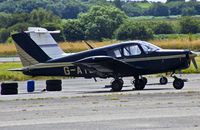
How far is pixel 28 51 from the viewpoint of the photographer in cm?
3553

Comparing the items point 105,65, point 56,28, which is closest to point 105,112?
point 105,65

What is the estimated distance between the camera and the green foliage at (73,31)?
98625 millimetres

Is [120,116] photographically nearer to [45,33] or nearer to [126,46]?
[126,46]

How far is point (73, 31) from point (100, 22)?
4.38 metres

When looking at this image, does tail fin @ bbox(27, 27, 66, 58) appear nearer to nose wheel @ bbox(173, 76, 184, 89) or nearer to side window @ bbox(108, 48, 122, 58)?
side window @ bbox(108, 48, 122, 58)

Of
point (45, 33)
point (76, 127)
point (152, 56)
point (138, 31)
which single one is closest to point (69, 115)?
point (76, 127)

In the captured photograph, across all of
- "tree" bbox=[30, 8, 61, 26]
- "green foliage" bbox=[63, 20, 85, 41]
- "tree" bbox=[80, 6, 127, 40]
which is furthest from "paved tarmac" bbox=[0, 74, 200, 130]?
"tree" bbox=[30, 8, 61, 26]

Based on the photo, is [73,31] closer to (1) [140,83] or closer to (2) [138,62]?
(2) [138,62]

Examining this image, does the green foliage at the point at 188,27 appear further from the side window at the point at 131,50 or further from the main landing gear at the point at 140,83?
the main landing gear at the point at 140,83

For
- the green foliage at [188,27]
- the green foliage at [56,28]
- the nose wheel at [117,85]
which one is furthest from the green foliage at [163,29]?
the nose wheel at [117,85]

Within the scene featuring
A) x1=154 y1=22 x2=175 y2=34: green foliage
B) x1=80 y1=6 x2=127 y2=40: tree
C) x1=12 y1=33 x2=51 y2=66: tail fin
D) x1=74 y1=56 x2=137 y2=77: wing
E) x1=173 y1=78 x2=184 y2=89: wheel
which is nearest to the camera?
x1=173 y1=78 x2=184 y2=89: wheel

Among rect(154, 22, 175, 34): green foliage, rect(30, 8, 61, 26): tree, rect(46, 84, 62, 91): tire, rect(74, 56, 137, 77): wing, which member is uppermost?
rect(74, 56, 137, 77): wing

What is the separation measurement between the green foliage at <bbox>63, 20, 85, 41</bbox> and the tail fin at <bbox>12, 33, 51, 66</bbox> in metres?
62.2

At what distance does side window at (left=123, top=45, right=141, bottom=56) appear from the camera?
1292 inches
